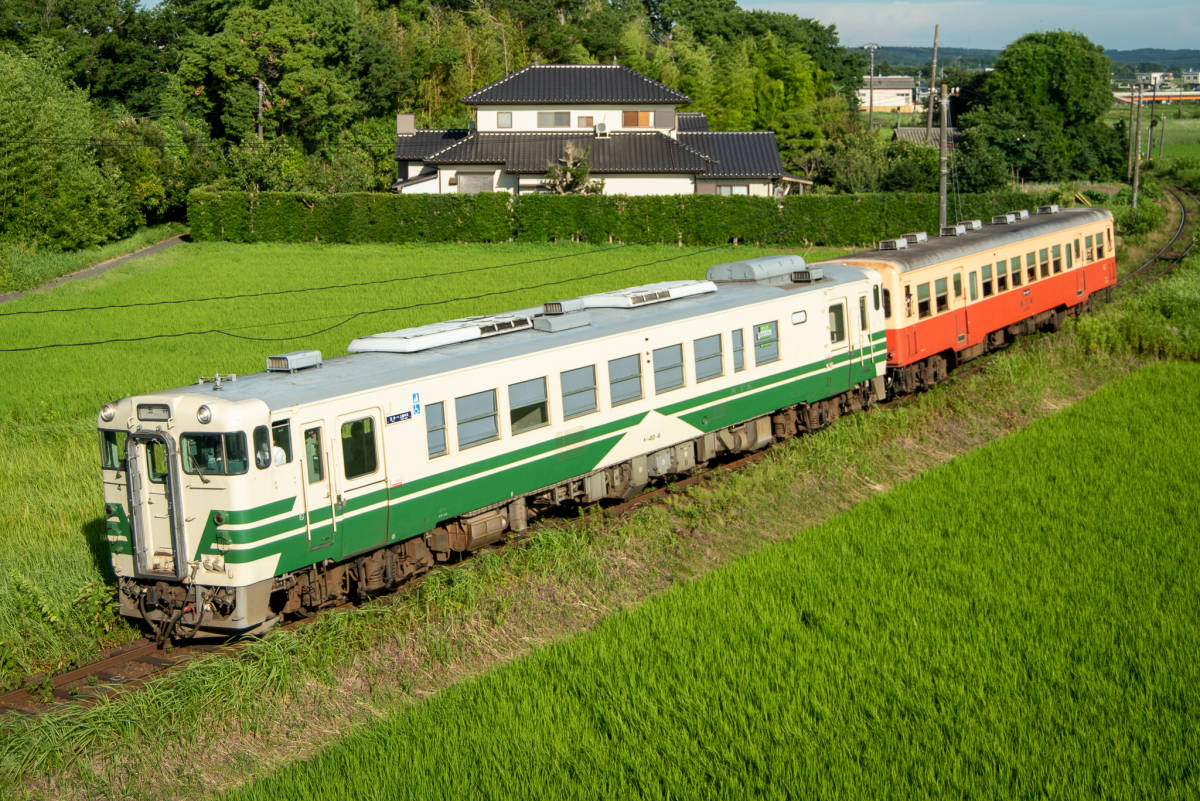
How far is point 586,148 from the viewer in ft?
189

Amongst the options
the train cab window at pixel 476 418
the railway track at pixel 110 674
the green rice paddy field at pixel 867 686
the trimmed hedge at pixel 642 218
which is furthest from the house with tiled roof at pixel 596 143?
the green rice paddy field at pixel 867 686

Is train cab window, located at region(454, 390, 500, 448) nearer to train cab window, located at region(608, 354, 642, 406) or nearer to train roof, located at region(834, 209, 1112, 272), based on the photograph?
train cab window, located at region(608, 354, 642, 406)

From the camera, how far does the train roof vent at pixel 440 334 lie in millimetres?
15117

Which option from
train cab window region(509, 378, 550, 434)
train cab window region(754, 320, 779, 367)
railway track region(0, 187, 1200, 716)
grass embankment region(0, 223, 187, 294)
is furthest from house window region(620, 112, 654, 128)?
railway track region(0, 187, 1200, 716)

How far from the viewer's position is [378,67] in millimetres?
78500

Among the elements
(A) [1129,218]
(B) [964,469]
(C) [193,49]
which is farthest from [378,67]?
(B) [964,469]

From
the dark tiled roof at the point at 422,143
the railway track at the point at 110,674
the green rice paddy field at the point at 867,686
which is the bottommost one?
the railway track at the point at 110,674

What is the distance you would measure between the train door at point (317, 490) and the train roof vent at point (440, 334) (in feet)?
8.53

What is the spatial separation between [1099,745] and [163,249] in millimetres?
52475

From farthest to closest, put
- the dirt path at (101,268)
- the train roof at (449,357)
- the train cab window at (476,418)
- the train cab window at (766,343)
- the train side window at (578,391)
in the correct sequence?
the dirt path at (101,268), the train cab window at (766,343), the train side window at (578,391), the train cab window at (476,418), the train roof at (449,357)

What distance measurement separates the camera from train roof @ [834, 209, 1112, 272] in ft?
78.9

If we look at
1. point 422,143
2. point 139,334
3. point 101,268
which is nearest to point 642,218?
point 422,143

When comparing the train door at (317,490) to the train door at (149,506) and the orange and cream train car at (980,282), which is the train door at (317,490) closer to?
the train door at (149,506)

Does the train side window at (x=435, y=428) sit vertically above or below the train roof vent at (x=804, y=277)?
below
